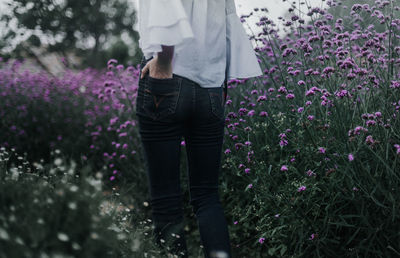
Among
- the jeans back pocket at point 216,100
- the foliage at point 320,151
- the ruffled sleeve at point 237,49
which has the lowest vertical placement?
the foliage at point 320,151

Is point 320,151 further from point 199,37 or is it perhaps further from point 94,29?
point 94,29

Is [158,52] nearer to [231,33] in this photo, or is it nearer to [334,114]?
[231,33]

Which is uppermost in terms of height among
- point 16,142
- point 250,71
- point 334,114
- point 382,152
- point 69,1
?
point 69,1

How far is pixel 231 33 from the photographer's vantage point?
2.21m

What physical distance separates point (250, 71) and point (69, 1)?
2222 centimetres

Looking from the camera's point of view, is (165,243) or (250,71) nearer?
(165,243)

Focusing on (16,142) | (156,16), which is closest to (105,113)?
(16,142)

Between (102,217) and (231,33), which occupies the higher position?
(231,33)

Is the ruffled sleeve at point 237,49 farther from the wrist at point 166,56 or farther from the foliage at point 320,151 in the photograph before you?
the wrist at point 166,56

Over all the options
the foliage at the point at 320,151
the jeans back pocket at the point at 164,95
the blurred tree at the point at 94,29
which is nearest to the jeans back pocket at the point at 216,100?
the jeans back pocket at the point at 164,95

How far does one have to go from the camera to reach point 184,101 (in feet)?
6.15

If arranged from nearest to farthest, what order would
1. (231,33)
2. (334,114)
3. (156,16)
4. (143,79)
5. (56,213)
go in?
(56,213) → (156,16) → (143,79) → (231,33) → (334,114)

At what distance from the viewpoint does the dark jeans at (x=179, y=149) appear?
73.9 inches

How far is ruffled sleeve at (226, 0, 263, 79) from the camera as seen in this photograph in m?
2.21
